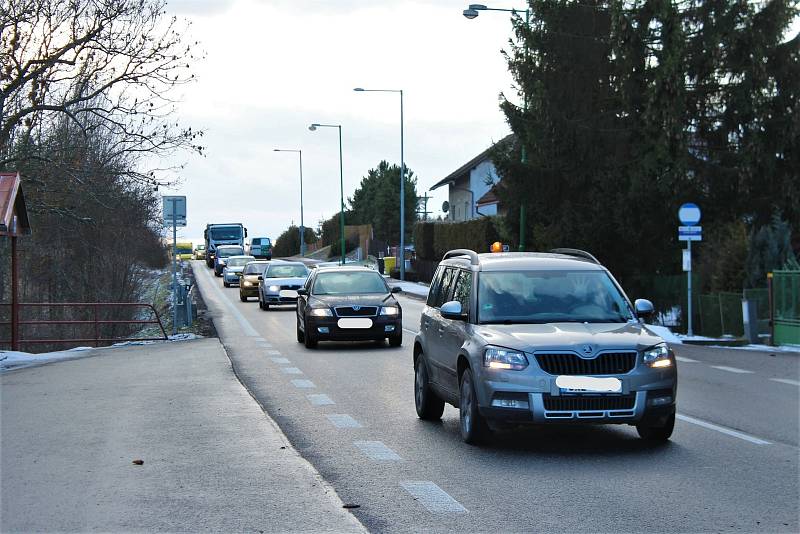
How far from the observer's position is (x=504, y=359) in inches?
369

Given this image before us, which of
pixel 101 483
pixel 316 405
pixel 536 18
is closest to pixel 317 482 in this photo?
pixel 101 483

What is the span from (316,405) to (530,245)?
2734cm

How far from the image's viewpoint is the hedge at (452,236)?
50.7m

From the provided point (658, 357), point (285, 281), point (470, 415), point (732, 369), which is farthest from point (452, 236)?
point (658, 357)

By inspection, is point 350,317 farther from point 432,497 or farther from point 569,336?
point 432,497

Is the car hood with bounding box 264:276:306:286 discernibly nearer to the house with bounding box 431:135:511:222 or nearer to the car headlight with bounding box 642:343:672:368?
the car headlight with bounding box 642:343:672:368

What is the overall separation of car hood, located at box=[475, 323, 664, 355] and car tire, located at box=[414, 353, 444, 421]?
159 centimetres

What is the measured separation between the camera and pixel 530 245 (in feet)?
130

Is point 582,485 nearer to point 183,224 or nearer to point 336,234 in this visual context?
point 183,224

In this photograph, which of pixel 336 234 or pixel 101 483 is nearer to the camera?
pixel 101 483

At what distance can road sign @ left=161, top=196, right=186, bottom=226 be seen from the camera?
28.2 meters

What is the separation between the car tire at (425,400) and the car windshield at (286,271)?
25.8 meters

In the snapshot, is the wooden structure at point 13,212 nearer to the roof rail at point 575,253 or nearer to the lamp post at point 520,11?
the roof rail at point 575,253

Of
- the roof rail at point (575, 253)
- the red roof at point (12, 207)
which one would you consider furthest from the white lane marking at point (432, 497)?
the red roof at point (12, 207)
